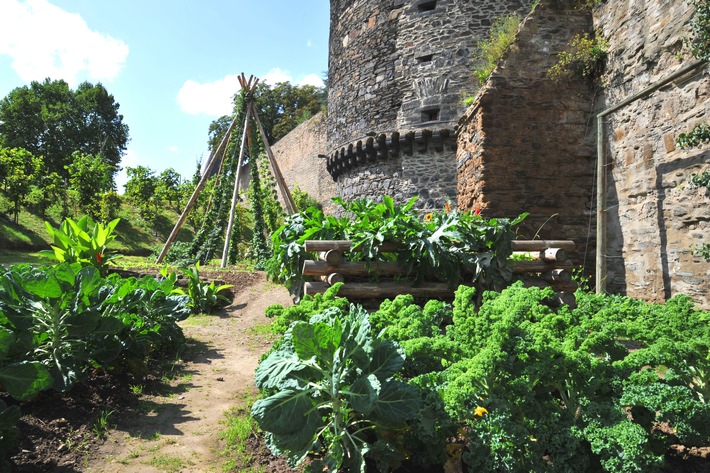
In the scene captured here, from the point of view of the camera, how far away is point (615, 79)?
6000mm

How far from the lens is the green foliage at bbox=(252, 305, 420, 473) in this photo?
1905 mm

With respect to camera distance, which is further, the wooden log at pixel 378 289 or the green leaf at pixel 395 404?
the wooden log at pixel 378 289

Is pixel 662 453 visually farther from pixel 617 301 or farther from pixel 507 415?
pixel 617 301

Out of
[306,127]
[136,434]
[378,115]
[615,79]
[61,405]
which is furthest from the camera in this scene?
[306,127]

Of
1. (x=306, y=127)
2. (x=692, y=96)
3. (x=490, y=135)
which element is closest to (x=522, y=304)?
(x=692, y=96)

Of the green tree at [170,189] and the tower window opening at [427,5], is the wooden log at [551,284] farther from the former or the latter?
the green tree at [170,189]

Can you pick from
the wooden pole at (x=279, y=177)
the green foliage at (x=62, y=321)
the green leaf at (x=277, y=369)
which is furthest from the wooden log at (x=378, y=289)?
the wooden pole at (x=279, y=177)

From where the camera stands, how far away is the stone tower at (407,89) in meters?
10.1

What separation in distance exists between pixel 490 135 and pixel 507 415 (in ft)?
17.2

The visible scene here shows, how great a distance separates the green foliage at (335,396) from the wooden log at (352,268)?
1.87 meters

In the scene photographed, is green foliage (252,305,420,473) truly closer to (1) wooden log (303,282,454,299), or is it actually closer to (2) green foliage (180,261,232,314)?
(1) wooden log (303,282,454,299)

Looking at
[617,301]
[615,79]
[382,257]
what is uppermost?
[615,79]

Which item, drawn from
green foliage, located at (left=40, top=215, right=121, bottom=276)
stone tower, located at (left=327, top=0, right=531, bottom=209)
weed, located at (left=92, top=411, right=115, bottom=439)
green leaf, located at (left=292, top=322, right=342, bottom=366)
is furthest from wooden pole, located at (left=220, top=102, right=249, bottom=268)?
green leaf, located at (left=292, top=322, right=342, bottom=366)

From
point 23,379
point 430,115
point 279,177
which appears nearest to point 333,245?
point 23,379
